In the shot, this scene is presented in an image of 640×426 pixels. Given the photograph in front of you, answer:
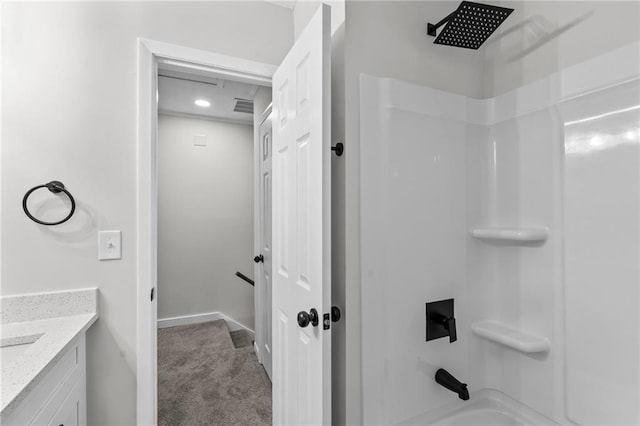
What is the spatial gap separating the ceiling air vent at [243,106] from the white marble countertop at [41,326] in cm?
231

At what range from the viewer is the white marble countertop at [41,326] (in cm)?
83

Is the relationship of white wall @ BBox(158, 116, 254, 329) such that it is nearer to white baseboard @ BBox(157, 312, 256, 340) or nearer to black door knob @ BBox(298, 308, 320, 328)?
white baseboard @ BBox(157, 312, 256, 340)

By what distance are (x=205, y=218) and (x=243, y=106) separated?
1.34 metres

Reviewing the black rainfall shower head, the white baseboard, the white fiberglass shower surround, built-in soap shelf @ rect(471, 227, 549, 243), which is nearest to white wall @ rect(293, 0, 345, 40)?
the white fiberglass shower surround

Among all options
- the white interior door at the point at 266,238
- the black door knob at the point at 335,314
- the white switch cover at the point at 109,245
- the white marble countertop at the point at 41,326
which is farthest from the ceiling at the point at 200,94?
the black door knob at the point at 335,314

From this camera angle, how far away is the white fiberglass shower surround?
3.58ft

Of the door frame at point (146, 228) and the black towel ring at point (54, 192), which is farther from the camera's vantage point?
the door frame at point (146, 228)

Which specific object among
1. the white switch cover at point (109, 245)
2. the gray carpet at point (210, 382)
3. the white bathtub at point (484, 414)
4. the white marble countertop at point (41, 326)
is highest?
the white switch cover at point (109, 245)

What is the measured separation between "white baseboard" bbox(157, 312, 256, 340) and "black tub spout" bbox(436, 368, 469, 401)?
95.4 inches

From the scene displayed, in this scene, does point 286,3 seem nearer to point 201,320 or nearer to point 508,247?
point 508,247

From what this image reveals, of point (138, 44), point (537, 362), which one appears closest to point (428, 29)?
point (138, 44)

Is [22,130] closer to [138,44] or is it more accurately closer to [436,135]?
[138,44]

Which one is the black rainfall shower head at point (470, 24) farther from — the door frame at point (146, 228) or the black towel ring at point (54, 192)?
the black towel ring at point (54, 192)

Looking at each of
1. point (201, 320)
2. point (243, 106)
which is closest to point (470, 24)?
point (243, 106)
